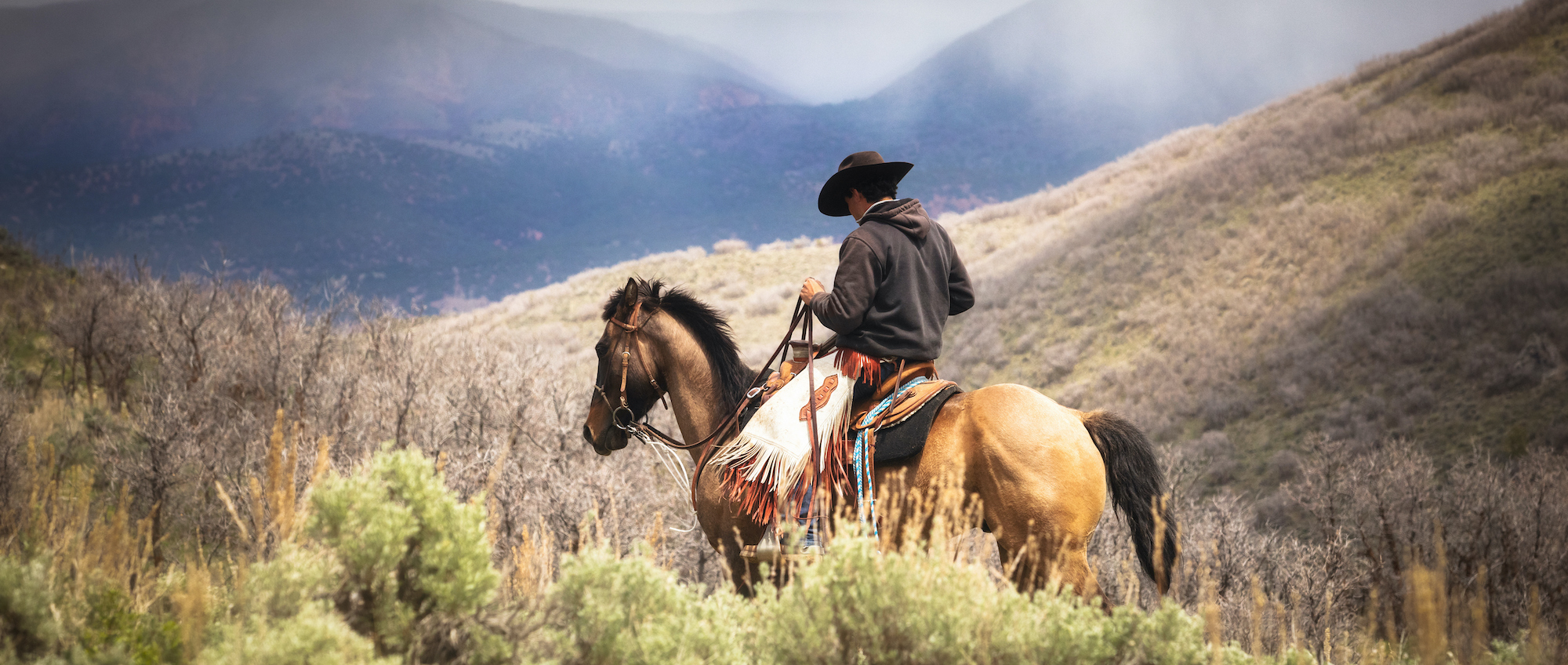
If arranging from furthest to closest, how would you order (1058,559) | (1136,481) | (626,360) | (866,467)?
(626,360)
(866,467)
(1136,481)
(1058,559)

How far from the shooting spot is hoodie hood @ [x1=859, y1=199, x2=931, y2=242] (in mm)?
3754

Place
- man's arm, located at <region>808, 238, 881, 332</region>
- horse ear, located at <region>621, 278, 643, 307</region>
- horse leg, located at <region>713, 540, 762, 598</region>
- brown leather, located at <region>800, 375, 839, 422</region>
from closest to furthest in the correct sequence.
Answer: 1. man's arm, located at <region>808, 238, 881, 332</region>
2. brown leather, located at <region>800, 375, 839, 422</region>
3. horse leg, located at <region>713, 540, 762, 598</region>
4. horse ear, located at <region>621, 278, 643, 307</region>

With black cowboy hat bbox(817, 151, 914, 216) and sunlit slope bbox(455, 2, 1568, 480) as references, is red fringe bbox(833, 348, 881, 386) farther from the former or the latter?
sunlit slope bbox(455, 2, 1568, 480)

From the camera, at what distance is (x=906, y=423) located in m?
3.59

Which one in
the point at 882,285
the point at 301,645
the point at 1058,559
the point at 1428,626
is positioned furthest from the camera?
the point at 882,285

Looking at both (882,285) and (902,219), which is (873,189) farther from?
(882,285)

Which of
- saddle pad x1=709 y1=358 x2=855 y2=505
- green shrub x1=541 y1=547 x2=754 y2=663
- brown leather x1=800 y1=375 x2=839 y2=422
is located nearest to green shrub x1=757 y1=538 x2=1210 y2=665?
green shrub x1=541 y1=547 x2=754 y2=663

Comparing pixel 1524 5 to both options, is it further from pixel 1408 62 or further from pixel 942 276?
pixel 942 276

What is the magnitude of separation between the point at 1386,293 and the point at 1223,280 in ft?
14.2

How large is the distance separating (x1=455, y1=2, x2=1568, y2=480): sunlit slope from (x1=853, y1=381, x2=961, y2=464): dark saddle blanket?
10.6 m

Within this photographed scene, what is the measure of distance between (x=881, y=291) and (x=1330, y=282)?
17002 millimetres

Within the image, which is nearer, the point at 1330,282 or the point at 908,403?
the point at 908,403

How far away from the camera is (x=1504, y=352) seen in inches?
469

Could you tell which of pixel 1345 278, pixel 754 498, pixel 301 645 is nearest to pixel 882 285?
pixel 754 498
